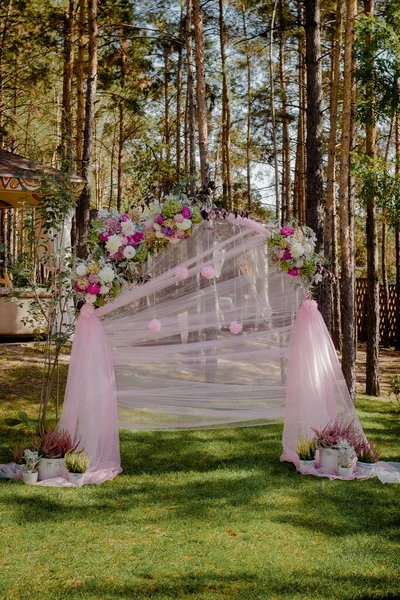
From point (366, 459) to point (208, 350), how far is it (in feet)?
5.06

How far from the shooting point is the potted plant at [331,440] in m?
5.30

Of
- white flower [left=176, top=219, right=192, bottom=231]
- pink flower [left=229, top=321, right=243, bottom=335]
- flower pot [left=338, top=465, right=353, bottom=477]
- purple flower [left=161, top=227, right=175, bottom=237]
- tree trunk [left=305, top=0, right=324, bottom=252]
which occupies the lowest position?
flower pot [left=338, top=465, right=353, bottom=477]

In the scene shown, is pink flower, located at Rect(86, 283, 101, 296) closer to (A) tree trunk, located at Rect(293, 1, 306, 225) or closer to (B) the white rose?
(B) the white rose

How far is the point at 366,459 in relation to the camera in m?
5.28

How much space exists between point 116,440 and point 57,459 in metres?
0.55

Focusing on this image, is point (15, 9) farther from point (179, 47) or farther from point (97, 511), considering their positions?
point (97, 511)

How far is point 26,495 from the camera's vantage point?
183 inches

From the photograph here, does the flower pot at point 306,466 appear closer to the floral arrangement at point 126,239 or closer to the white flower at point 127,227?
the floral arrangement at point 126,239

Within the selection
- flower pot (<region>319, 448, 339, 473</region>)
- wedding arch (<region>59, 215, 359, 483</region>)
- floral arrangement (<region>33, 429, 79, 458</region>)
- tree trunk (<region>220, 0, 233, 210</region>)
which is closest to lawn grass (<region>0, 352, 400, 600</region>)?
flower pot (<region>319, 448, 339, 473</region>)

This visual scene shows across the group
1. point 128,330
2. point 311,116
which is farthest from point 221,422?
point 311,116

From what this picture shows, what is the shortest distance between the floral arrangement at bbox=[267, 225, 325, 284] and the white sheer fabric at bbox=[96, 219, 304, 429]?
0.55ft

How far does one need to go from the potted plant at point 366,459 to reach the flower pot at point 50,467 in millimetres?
2322

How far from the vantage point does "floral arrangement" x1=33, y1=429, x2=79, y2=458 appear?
16.5 feet

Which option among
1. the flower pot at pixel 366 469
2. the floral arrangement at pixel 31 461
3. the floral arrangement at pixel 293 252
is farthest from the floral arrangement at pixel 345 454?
the floral arrangement at pixel 31 461
